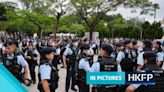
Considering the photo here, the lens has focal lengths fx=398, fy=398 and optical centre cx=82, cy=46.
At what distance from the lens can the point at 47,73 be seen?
5.98 meters

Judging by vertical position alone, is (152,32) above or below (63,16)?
below

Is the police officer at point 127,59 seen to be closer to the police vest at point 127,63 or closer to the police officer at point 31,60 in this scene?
the police vest at point 127,63

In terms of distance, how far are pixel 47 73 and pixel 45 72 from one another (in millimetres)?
34

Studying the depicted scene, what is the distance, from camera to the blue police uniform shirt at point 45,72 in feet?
19.6

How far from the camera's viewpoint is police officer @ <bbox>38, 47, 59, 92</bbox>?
19.6ft

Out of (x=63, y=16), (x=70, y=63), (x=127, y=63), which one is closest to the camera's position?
(x=127, y=63)

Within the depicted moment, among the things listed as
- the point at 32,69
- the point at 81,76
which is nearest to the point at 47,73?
the point at 81,76

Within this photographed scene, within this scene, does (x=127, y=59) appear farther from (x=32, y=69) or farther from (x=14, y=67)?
(x=14, y=67)

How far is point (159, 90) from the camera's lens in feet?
19.5

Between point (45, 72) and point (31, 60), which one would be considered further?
point (31, 60)

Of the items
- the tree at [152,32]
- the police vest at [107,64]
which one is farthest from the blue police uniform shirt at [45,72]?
the tree at [152,32]

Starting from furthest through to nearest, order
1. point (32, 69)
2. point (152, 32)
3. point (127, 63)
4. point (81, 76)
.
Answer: point (152, 32) → point (32, 69) → point (127, 63) → point (81, 76)

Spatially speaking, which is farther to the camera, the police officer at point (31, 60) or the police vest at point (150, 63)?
the police officer at point (31, 60)

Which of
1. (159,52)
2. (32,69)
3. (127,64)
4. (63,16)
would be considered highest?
(63,16)
